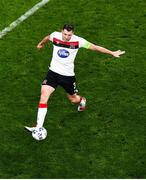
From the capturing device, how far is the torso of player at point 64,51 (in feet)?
37.7

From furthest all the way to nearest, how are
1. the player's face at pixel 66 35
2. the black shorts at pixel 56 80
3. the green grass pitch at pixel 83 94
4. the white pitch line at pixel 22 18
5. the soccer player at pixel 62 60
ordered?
the white pitch line at pixel 22 18 → the black shorts at pixel 56 80 → the soccer player at pixel 62 60 → the player's face at pixel 66 35 → the green grass pitch at pixel 83 94

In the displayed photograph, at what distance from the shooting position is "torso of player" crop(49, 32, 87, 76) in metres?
11.5

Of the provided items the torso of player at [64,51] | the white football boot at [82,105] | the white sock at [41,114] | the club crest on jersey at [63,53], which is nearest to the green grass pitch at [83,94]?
the white football boot at [82,105]

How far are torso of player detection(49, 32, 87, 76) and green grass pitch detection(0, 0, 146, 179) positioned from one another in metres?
1.22

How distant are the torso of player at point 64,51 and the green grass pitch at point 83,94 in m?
1.22

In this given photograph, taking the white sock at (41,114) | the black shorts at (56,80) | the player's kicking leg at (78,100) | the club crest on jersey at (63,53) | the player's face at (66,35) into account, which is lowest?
the white sock at (41,114)

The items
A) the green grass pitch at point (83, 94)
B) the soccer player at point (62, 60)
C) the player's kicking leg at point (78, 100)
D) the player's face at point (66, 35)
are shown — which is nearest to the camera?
the green grass pitch at point (83, 94)

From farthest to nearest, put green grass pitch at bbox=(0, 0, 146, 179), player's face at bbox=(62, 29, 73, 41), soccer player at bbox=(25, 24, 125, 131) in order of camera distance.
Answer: soccer player at bbox=(25, 24, 125, 131)
player's face at bbox=(62, 29, 73, 41)
green grass pitch at bbox=(0, 0, 146, 179)

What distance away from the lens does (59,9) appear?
16.5 metres

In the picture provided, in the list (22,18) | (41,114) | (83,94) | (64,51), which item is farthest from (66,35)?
(22,18)

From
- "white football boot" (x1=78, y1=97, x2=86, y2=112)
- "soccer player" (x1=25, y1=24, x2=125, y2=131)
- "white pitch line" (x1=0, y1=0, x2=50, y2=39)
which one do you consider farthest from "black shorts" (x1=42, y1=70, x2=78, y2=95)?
"white pitch line" (x1=0, y1=0, x2=50, y2=39)

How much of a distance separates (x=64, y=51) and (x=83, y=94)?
6.05 feet

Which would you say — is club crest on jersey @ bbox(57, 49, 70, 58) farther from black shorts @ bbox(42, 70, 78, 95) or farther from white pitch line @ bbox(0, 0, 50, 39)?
white pitch line @ bbox(0, 0, 50, 39)

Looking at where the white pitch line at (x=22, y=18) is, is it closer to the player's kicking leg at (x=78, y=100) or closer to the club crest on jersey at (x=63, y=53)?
the player's kicking leg at (x=78, y=100)
